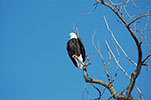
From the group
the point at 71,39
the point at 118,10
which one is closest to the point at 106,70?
the point at 118,10

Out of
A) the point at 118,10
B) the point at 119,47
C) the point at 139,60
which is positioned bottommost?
the point at 139,60

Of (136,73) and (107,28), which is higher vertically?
(107,28)

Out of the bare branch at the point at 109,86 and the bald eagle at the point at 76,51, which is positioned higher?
the bald eagle at the point at 76,51

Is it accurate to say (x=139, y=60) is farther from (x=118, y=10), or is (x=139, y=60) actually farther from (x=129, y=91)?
(x=118, y=10)

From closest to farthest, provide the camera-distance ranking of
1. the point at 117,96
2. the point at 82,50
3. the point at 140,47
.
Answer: the point at 140,47, the point at 117,96, the point at 82,50

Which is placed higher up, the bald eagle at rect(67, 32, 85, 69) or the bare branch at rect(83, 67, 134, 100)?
the bald eagle at rect(67, 32, 85, 69)

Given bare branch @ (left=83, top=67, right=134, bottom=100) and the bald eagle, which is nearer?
bare branch @ (left=83, top=67, right=134, bottom=100)

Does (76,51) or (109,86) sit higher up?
(76,51)

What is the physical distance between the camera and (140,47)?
2.54m

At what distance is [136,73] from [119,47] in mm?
611

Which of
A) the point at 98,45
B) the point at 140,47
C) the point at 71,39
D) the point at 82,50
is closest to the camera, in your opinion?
the point at 140,47

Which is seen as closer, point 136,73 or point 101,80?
point 136,73

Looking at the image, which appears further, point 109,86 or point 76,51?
point 76,51

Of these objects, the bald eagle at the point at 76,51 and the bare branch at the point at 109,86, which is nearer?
the bare branch at the point at 109,86
